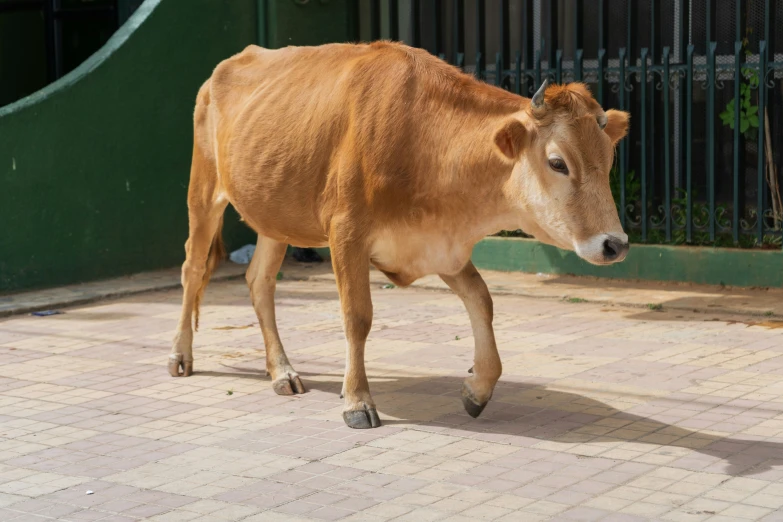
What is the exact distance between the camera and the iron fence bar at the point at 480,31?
509 inches

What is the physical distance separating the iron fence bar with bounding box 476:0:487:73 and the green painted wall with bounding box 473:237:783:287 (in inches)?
75.6

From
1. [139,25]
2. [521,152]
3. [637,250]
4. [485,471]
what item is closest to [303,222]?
[521,152]

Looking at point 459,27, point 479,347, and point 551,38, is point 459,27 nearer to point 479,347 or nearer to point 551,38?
point 551,38

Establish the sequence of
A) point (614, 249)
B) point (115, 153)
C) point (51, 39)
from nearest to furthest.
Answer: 1. point (614, 249)
2. point (115, 153)
3. point (51, 39)

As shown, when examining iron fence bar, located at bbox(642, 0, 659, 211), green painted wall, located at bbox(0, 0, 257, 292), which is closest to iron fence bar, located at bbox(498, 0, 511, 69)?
iron fence bar, located at bbox(642, 0, 659, 211)

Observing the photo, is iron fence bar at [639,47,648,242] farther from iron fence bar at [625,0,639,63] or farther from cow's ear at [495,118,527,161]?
cow's ear at [495,118,527,161]

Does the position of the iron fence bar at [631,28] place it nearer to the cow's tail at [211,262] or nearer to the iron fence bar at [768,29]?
the iron fence bar at [768,29]

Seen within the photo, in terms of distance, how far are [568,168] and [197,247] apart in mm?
3353

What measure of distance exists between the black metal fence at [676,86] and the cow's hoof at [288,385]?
4.98 metres

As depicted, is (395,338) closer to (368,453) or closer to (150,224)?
(368,453)

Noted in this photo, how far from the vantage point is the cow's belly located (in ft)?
23.5

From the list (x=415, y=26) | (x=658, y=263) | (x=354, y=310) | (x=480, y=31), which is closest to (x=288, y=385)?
(x=354, y=310)

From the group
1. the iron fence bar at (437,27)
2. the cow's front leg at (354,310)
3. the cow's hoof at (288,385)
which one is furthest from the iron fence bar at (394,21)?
the cow's front leg at (354,310)

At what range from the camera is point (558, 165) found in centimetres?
658
